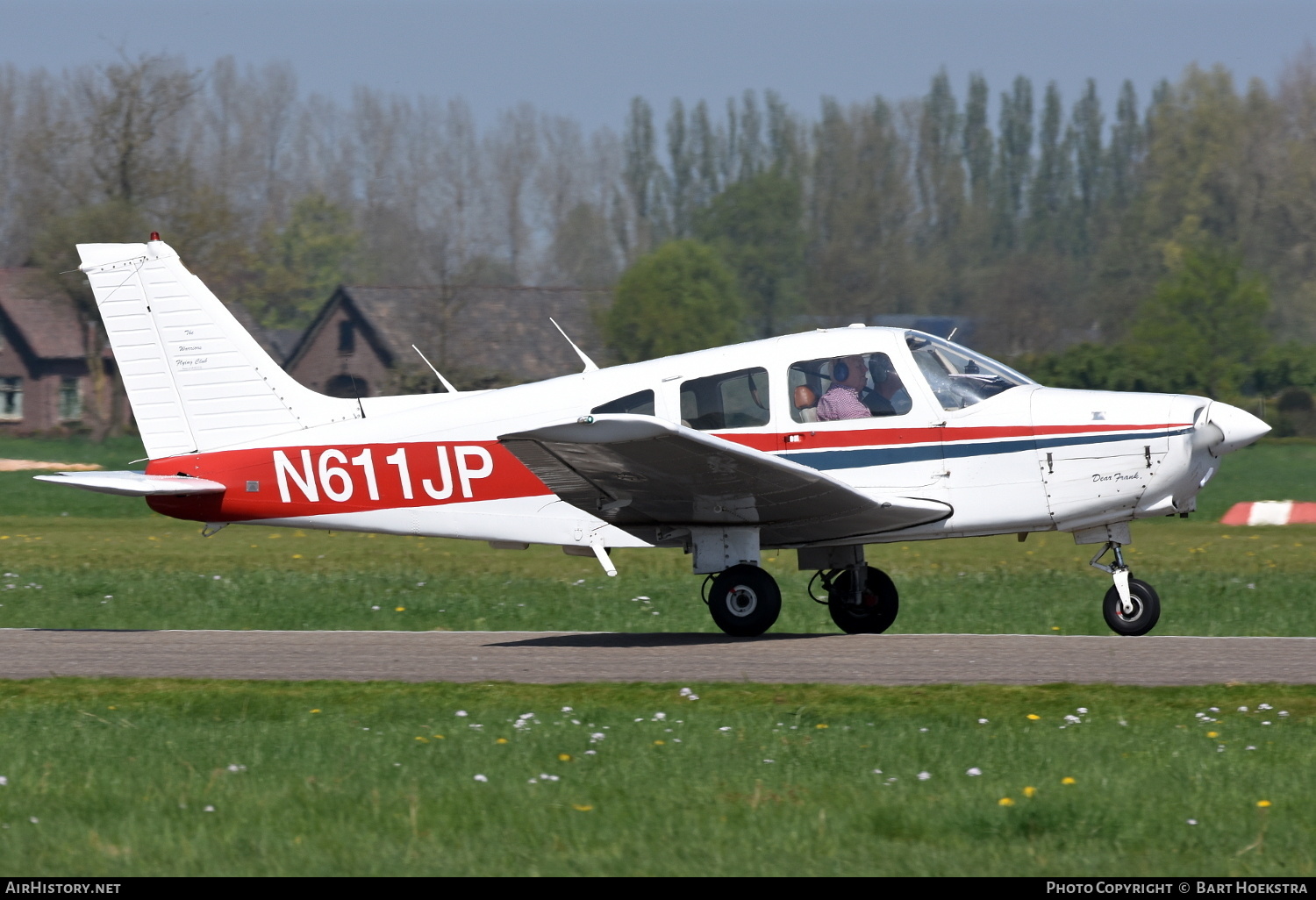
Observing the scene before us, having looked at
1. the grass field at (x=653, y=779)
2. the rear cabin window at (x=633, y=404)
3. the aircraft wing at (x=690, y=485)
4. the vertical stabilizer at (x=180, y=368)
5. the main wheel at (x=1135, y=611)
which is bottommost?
the grass field at (x=653, y=779)

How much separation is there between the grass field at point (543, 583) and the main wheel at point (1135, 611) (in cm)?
141

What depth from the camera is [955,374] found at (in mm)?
11961

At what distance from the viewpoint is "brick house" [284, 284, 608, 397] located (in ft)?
195

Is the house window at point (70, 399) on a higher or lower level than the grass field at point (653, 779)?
higher

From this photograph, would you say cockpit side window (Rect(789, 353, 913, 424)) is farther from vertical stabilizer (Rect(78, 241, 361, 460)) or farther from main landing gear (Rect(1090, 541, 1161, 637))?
vertical stabilizer (Rect(78, 241, 361, 460))

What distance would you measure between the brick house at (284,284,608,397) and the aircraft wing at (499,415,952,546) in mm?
43299

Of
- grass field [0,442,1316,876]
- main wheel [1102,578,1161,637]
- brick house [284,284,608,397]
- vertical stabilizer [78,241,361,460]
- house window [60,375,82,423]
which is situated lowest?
grass field [0,442,1316,876]

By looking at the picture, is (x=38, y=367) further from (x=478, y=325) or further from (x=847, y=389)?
(x=847, y=389)

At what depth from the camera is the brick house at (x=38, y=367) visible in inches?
2576

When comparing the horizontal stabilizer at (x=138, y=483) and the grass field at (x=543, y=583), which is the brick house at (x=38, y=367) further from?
the horizontal stabilizer at (x=138, y=483)

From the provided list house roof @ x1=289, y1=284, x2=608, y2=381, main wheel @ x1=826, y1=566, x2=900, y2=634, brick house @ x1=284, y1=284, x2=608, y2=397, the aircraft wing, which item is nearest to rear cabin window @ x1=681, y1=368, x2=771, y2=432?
the aircraft wing

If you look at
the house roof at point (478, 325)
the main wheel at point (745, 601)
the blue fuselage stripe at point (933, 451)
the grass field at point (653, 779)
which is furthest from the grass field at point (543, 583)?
the house roof at point (478, 325)

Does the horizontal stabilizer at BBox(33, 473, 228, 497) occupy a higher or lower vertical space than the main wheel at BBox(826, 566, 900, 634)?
higher

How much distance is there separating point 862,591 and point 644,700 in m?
4.10
